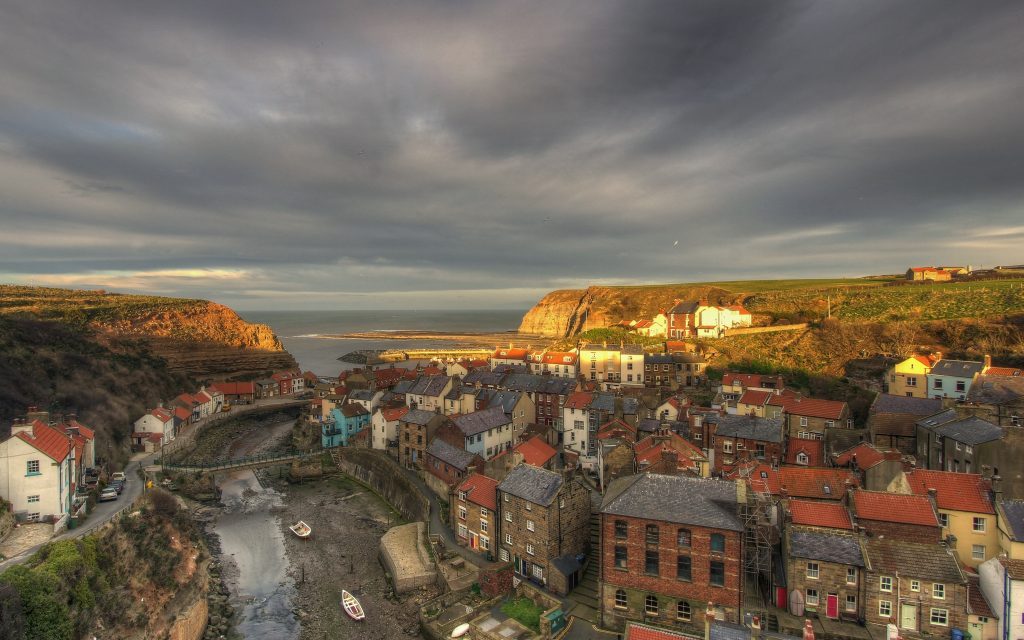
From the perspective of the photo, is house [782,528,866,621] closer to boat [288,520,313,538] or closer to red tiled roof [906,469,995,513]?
red tiled roof [906,469,995,513]

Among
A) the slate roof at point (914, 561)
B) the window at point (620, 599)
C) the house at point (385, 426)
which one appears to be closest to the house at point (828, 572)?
the slate roof at point (914, 561)

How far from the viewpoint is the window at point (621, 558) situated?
23.8 m

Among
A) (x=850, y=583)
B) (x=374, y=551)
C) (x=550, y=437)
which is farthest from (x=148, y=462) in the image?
(x=850, y=583)

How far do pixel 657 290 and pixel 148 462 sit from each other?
4813 inches

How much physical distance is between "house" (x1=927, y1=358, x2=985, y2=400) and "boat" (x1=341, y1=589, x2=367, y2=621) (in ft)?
165

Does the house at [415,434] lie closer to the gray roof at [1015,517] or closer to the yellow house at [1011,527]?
the yellow house at [1011,527]

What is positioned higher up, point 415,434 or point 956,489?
point 956,489

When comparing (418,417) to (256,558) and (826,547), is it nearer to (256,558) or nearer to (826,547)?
(256,558)

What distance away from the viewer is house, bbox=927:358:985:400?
44719 millimetres

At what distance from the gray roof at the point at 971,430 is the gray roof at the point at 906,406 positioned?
7143 millimetres

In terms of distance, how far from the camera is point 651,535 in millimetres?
23484

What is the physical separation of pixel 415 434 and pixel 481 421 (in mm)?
6266

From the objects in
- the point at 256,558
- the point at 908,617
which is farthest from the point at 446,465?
the point at 908,617

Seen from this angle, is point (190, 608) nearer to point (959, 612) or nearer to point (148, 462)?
point (148, 462)
